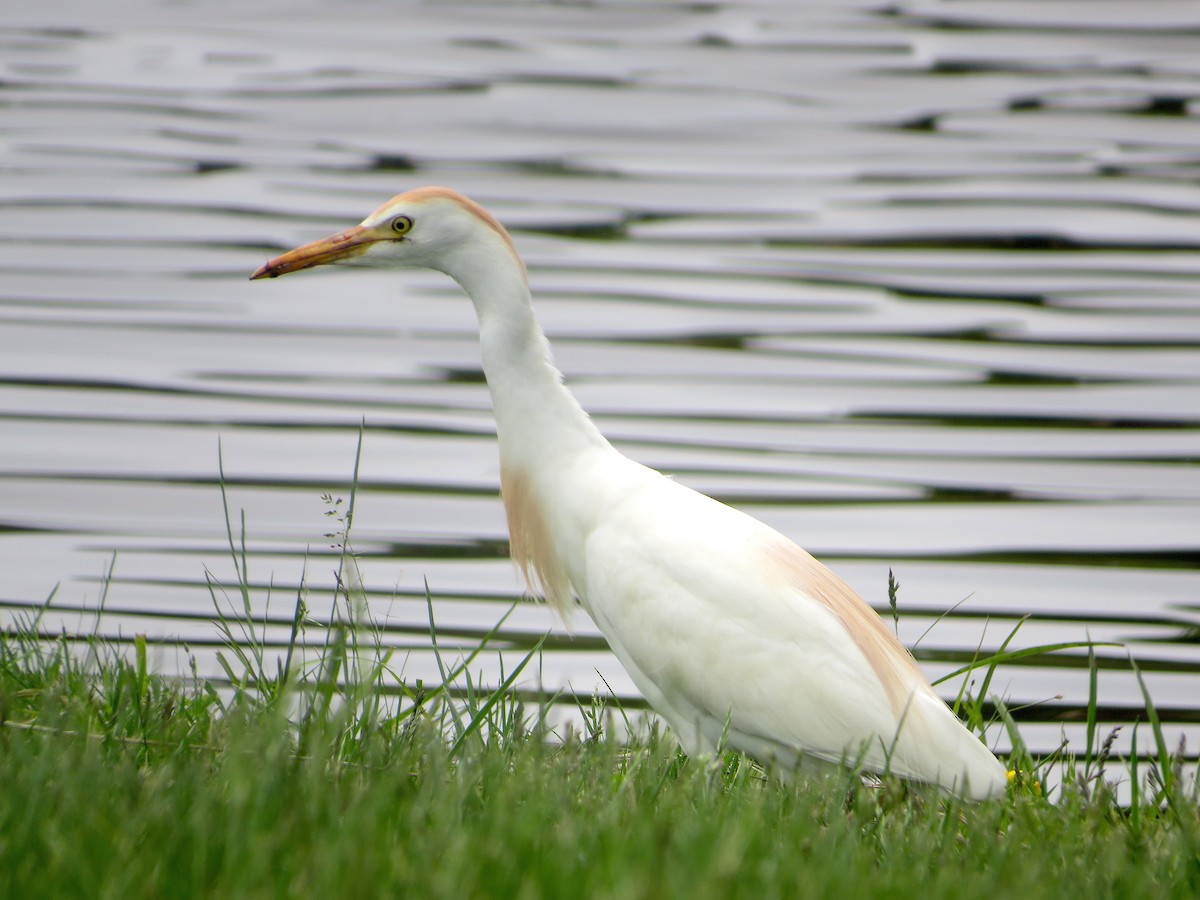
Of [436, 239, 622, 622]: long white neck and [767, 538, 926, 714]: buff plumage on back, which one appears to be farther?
[436, 239, 622, 622]: long white neck

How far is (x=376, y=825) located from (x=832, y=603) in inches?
94.2

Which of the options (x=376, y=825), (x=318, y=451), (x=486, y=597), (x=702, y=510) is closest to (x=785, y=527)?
(x=486, y=597)

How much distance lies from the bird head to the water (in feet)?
4.47

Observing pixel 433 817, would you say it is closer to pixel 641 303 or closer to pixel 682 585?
pixel 682 585

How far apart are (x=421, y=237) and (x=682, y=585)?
55.1 inches

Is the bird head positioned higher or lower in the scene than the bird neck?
higher

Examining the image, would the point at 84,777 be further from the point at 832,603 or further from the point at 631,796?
the point at 832,603

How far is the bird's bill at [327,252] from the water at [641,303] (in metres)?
1.26

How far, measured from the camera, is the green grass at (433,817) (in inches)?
116

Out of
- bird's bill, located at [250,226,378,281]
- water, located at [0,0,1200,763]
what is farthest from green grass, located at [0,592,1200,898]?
bird's bill, located at [250,226,378,281]

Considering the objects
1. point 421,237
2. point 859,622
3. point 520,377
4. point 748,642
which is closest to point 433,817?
point 748,642

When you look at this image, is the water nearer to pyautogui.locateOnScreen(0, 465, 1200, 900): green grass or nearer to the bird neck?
pyautogui.locateOnScreen(0, 465, 1200, 900): green grass

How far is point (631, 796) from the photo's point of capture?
4023 millimetres

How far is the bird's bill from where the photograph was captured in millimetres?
5559
